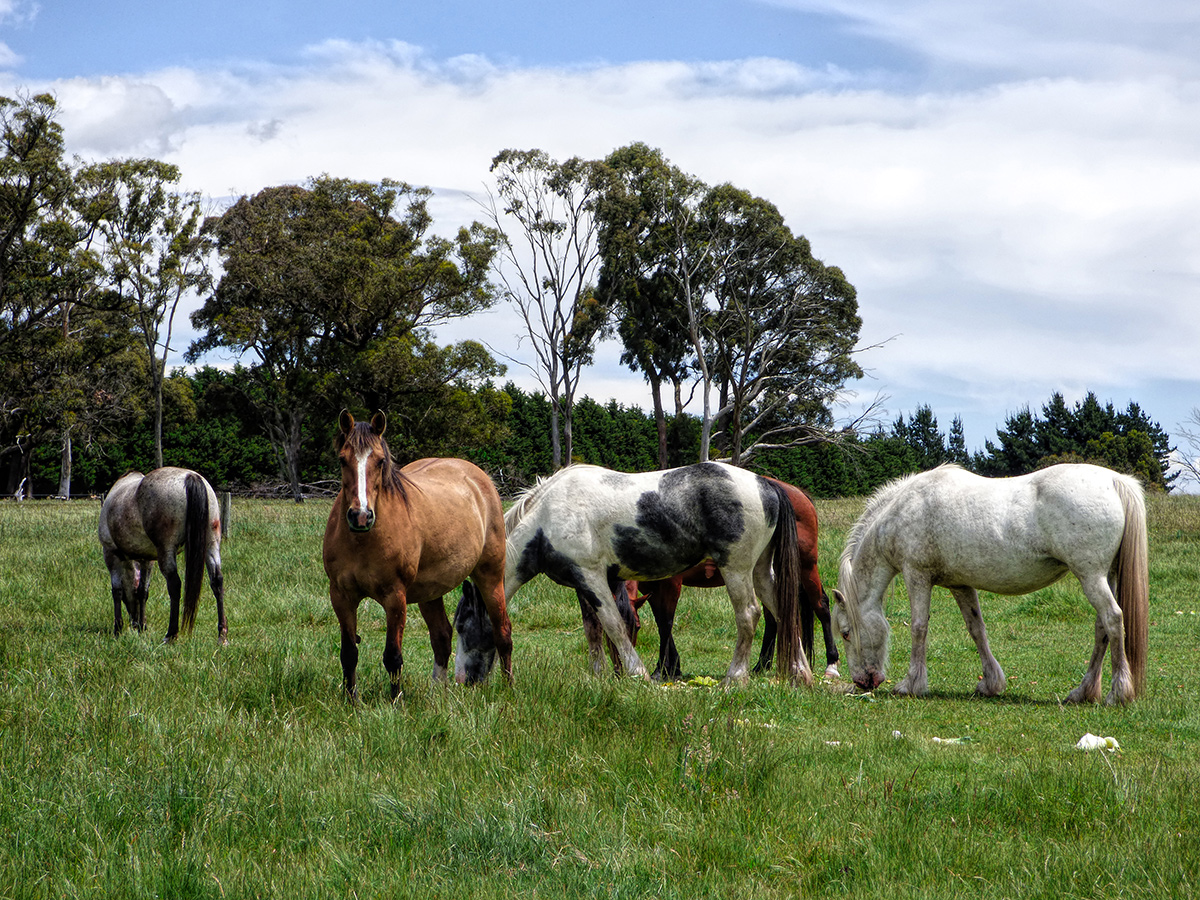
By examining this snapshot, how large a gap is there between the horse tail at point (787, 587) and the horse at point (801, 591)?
84cm

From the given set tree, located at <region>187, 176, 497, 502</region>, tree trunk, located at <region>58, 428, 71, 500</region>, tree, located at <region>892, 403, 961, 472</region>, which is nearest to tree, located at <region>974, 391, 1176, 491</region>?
tree, located at <region>892, 403, 961, 472</region>

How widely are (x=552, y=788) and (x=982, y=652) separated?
478cm

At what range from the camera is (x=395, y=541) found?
5.73 metres

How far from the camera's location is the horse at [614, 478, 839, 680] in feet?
28.7

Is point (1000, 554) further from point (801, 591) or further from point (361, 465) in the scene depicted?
point (361, 465)

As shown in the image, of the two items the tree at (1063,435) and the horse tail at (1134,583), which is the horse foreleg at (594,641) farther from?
the tree at (1063,435)

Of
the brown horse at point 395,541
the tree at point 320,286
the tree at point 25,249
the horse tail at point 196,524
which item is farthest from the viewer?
the tree at point 320,286

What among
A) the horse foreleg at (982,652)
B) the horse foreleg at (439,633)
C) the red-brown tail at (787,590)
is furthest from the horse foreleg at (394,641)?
the horse foreleg at (982,652)

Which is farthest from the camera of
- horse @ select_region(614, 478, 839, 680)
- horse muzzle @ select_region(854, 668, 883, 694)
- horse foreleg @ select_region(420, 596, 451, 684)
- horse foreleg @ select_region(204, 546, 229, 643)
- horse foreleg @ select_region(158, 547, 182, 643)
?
horse foreleg @ select_region(204, 546, 229, 643)

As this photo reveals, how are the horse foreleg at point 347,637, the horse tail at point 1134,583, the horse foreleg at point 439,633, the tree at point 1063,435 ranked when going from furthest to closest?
1. the tree at point 1063,435
2. the horse tail at point 1134,583
3. the horse foreleg at point 439,633
4. the horse foreleg at point 347,637

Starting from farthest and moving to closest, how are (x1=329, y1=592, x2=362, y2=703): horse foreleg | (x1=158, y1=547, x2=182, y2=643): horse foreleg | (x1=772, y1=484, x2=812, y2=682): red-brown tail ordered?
1. (x1=158, y1=547, x2=182, y2=643): horse foreleg
2. (x1=772, y1=484, x2=812, y2=682): red-brown tail
3. (x1=329, y1=592, x2=362, y2=703): horse foreleg

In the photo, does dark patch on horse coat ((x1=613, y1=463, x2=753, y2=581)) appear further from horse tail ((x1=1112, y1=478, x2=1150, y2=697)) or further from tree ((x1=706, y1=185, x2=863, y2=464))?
tree ((x1=706, y1=185, x2=863, y2=464))

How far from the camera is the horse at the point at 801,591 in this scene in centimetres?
874

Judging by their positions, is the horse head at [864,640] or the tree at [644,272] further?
the tree at [644,272]
